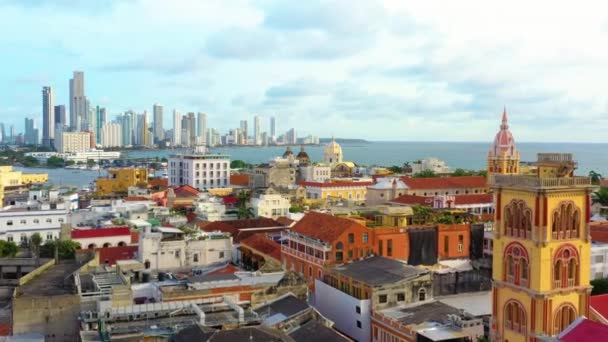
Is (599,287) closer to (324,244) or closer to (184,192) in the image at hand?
(324,244)

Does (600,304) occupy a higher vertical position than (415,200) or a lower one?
lower

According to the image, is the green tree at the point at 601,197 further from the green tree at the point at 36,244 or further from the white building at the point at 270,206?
the green tree at the point at 36,244

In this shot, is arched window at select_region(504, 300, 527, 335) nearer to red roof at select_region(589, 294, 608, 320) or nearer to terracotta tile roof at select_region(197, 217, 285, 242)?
red roof at select_region(589, 294, 608, 320)

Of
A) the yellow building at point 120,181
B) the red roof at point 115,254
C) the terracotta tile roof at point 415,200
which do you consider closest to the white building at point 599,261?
the terracotta tile roof at point 415,200

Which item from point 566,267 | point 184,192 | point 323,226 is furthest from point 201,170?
point 566,267

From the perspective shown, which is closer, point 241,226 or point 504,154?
point 241,226

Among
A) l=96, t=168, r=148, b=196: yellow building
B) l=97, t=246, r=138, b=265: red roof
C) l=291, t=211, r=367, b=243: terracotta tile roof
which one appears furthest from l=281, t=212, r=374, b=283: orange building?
l=96, t=168, r=148, b=196: yellow building
